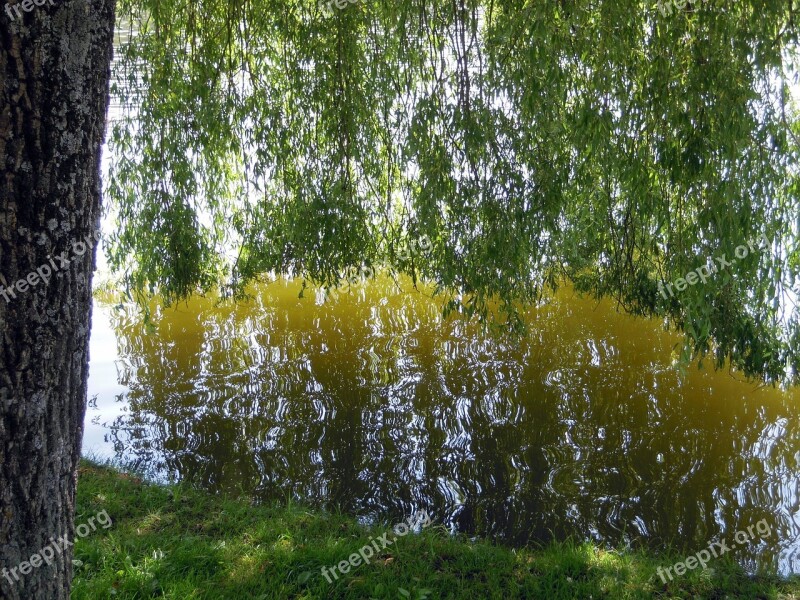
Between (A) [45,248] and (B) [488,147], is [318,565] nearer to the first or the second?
(A) [45,248]

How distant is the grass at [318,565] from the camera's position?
374 centimetres

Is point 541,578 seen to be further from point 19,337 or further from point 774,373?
point 19,337

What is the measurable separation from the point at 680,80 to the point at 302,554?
131 inches

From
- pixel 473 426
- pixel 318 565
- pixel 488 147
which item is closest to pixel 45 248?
pixel 318 565

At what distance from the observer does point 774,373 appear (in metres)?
4.64

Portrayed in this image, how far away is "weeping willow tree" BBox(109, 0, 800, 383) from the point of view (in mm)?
3701

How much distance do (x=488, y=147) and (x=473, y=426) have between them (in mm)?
2813

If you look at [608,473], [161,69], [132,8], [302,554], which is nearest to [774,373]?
[608,473]

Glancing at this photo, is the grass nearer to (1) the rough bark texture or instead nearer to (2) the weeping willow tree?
(2) the weeping willow tree

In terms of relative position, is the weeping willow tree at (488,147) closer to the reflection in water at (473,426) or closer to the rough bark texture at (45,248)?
the reflection in water at (473,426)

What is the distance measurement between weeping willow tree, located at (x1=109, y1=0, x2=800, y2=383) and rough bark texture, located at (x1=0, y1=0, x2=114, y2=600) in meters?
2.65

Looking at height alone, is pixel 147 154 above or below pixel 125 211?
above

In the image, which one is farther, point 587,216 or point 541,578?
point 587,216

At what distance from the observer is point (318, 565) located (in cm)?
404
